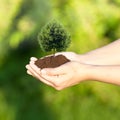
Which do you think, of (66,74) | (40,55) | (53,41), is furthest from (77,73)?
(40,55)

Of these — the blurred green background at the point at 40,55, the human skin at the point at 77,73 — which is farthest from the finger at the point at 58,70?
the blurred green background at the point at 40,55

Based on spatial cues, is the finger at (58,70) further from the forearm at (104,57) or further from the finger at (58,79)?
the forearm at (104,57)

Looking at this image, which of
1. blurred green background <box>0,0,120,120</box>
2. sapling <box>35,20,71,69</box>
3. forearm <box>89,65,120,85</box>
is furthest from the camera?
blurred green background <box>0,0,120,120</box>

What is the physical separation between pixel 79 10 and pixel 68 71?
1.16 metres

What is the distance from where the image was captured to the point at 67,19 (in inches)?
108

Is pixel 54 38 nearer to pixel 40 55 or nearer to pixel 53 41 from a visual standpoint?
pixel 53 41

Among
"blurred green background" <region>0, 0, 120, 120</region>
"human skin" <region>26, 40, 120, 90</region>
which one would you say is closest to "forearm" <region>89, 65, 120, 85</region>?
"human skin" <region>26, 40, 120, 90</region>

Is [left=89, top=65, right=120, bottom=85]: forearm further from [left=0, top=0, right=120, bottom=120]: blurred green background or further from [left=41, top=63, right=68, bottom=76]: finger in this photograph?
[left=0, top=0, right=120, bottom=120]: blurred green background

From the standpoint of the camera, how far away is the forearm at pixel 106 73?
5.22ft

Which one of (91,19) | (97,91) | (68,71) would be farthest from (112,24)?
(68,71)

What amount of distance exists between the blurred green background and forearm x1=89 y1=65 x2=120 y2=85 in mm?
1093

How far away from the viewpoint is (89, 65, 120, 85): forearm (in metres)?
1.59

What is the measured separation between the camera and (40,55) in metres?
2.73

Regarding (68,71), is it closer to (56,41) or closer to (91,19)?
(56,41)
